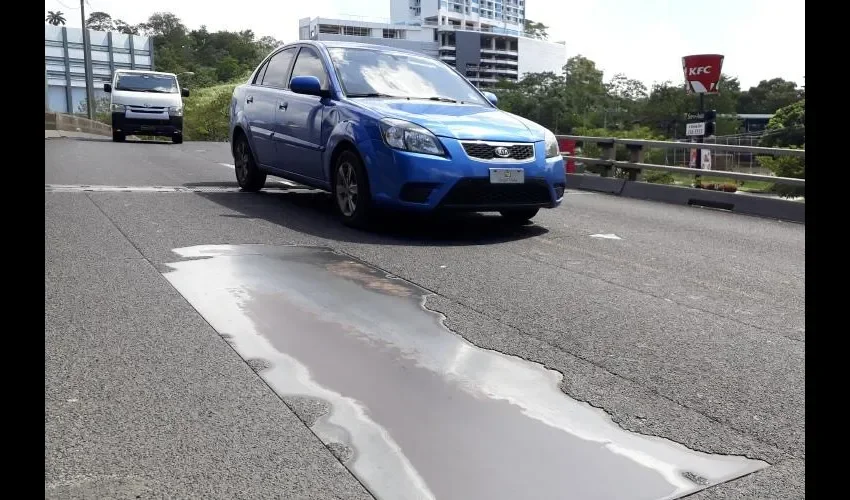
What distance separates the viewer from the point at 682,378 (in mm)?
3631

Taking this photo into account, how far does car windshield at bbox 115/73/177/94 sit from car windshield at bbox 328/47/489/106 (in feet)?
59.1

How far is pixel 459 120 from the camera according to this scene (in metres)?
7.25

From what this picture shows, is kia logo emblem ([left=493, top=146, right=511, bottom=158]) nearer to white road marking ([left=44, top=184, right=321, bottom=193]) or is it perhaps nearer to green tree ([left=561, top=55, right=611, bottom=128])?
white road marking ([left=44, top=184, right=321, bottom=193])

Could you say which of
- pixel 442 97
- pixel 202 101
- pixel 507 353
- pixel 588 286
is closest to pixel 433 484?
pixel 507 353

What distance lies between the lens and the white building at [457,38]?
170125 millimetres

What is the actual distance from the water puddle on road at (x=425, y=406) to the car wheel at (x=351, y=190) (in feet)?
7.16

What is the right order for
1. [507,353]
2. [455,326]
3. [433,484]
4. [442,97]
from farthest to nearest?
[442,97] < [455,326] < [507,353] < [433,484]

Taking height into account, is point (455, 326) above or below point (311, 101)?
below

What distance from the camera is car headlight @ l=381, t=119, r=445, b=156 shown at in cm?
693

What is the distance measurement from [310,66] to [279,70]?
0.88 meters

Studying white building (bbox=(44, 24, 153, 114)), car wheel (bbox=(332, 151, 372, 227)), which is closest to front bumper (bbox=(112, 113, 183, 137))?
car wheel (bbox=(332, 151, 372, 227))
